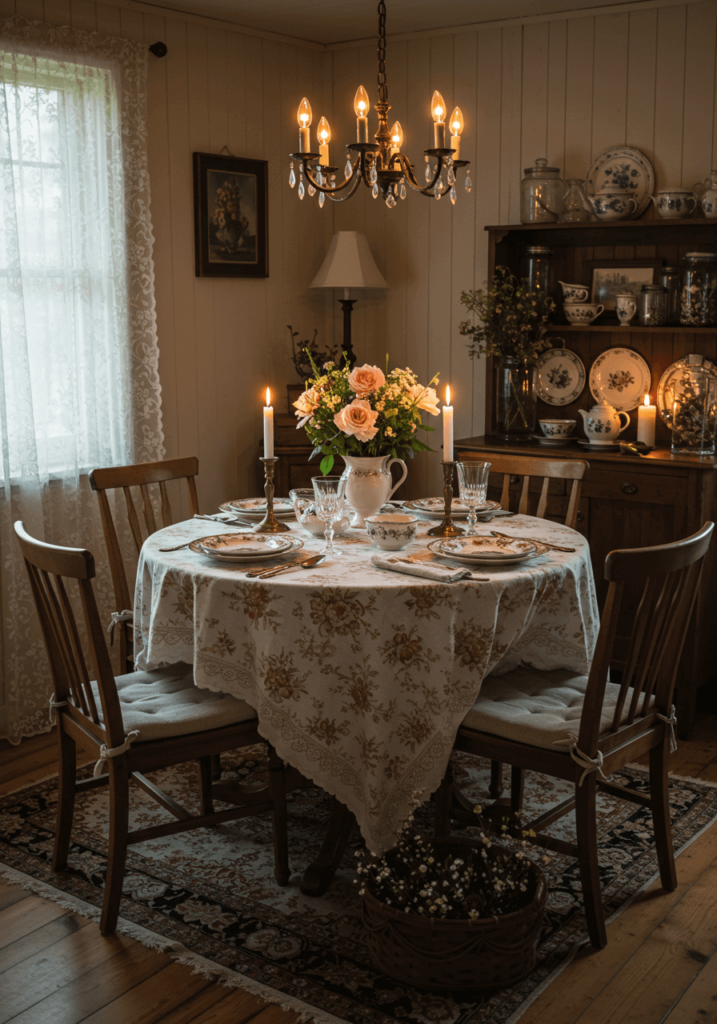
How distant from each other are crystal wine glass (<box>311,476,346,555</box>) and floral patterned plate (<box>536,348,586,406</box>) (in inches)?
72.3

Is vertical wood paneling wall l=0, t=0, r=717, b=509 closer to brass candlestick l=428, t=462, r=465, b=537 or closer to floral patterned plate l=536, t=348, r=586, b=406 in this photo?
floral patterned plate l=536, t=348, r=586, b=406

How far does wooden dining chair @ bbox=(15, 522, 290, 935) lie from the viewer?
7.06ft

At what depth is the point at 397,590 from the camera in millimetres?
2215

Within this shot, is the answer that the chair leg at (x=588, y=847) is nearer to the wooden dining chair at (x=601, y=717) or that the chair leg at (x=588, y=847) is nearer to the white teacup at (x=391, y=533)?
the wooden dining chair at (x=601, y=717)

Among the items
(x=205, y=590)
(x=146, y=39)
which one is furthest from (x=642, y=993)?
(x=146, y=39)

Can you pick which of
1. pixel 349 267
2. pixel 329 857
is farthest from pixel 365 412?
pixel 349 267

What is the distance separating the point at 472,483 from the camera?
8.87 ft

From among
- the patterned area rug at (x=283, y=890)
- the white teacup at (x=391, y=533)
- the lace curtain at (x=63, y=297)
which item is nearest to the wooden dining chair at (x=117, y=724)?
the patterned area rug at (x=283, y=890)

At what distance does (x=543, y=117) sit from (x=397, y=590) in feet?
8.59

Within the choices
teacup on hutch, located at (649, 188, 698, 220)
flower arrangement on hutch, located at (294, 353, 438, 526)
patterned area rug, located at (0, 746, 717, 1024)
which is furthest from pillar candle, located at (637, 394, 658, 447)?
flower arrangement on hutch, located at (294, 353, 438, 526)

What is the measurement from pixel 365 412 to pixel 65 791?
4.01 ft

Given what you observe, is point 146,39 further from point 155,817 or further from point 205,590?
point 155,817

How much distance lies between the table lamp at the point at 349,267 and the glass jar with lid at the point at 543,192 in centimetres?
77

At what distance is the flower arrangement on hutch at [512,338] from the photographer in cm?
391
